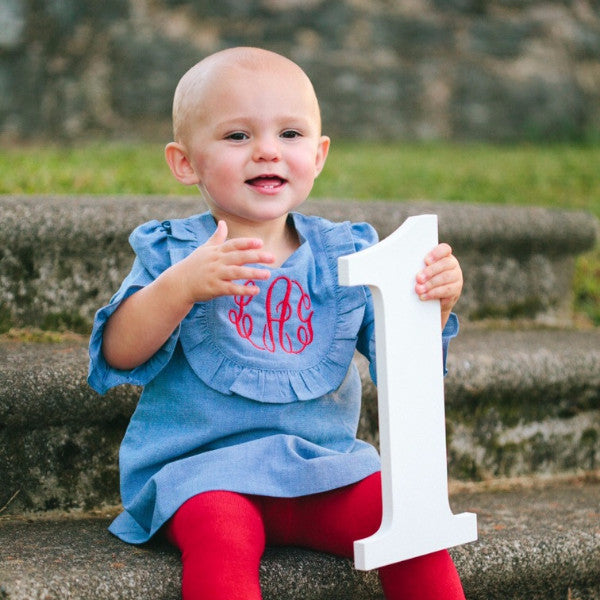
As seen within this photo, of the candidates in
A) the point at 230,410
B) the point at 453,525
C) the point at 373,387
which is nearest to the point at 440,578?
the point at 453,525

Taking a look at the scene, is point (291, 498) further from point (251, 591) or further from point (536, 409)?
point (536, 409)

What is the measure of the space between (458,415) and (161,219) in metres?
0.72

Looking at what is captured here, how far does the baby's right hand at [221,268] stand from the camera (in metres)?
1.25

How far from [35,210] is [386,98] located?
13.4ft

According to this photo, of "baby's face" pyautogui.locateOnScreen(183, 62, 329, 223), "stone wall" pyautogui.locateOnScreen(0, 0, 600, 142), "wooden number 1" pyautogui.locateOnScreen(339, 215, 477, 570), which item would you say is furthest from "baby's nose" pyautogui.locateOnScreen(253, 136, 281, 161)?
"stone wall" pyautogui.locateOnScreen(0, 0, 600, 142)

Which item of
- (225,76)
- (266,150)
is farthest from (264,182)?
(225,76)

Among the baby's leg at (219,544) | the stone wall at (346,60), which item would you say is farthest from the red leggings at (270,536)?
the stone wall at (346,60)

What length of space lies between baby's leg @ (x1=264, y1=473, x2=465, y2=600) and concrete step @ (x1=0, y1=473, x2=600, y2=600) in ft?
0.11

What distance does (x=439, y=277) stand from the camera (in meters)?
1.32

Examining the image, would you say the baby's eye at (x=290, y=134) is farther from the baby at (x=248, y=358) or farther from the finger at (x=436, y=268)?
the finger at (x=436, y=268)

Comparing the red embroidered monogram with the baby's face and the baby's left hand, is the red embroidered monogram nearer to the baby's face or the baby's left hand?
the baby's face

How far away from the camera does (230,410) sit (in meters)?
1.41

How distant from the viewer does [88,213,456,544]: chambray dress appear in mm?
1377

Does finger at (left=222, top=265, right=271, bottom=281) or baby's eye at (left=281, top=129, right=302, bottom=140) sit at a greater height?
baby's eye at (left=281, top=129, right=302, bottom=140)
